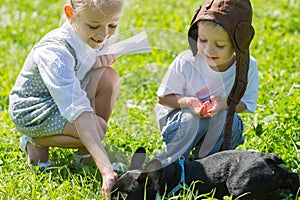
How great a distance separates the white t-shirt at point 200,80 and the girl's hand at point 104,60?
15.6 inches

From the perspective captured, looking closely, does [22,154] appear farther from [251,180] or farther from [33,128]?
[251,180]

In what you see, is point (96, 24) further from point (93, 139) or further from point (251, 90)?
point (251, 90)

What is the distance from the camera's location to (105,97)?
173 inches

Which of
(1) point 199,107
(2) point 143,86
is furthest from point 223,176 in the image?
(2) point 143,86

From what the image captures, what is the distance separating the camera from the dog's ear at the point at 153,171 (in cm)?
346

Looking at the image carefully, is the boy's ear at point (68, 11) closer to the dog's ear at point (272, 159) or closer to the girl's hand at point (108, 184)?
the girl's hand at point (108, 184)

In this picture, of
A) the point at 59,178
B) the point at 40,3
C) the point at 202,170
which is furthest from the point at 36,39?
the point at 202,170

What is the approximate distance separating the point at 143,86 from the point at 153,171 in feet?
7.71

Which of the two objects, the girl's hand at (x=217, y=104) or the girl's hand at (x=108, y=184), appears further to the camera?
the girl's hand at (x=217, y=104)

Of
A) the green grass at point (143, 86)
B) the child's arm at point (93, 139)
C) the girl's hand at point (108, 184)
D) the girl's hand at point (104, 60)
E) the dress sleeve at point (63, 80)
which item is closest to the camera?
the girl's hand at point (108, 184)

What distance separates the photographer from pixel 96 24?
3877 millimetres

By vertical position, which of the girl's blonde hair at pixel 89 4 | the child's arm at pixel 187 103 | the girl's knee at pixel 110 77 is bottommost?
the child's arm at pixel 187 103

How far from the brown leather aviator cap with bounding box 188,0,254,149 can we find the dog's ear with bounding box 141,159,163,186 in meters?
0.76

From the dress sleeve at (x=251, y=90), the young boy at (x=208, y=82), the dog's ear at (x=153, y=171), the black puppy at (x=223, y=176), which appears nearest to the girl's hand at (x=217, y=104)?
the young boy at (x=208, y=82)
